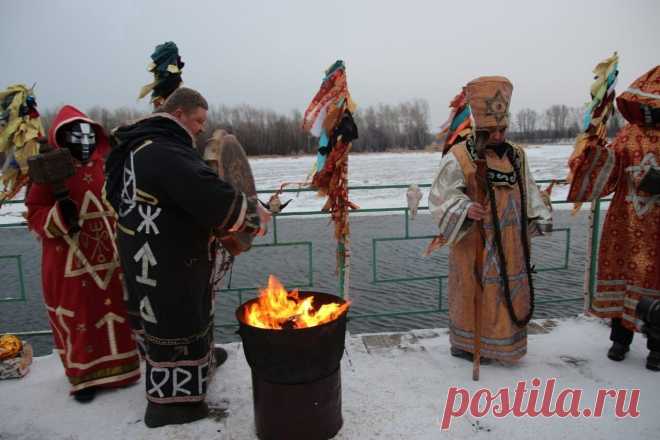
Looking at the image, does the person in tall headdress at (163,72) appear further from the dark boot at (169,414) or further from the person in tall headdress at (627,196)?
the person in tall headdress at (627,196)

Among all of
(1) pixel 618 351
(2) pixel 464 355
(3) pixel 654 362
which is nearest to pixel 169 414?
(2) pixel 464 355

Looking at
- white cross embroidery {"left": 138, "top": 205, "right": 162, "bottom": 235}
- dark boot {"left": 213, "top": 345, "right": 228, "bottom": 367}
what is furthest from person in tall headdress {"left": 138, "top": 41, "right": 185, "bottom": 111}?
dark boot {"left": 213, "top": 345, "right": 228, "bottom": 367}

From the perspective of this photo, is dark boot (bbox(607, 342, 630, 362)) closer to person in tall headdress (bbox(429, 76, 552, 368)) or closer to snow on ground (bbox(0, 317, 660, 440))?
snow on ground (bbox(0, 317, 660, 440))

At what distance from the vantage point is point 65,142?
10.4ft

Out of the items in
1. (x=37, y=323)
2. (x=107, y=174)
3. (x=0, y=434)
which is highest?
(x=107, y=174)

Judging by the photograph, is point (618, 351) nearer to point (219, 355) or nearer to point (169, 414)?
point (219, 355)

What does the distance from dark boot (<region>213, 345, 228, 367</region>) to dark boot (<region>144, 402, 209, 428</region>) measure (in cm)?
74

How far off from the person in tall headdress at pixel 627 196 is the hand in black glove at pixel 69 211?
3.59 m

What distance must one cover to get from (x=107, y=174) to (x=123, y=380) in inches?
60.0

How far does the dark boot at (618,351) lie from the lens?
3785 mm

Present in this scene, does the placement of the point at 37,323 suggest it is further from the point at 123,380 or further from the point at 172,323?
the point at 172,323

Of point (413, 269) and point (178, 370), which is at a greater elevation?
point (178, 370)

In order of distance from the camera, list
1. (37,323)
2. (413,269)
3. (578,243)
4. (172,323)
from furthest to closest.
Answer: (578,243), (413,269), (37,323), (172,323)

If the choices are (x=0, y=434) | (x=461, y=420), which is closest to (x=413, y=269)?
(x=461, y=420)
